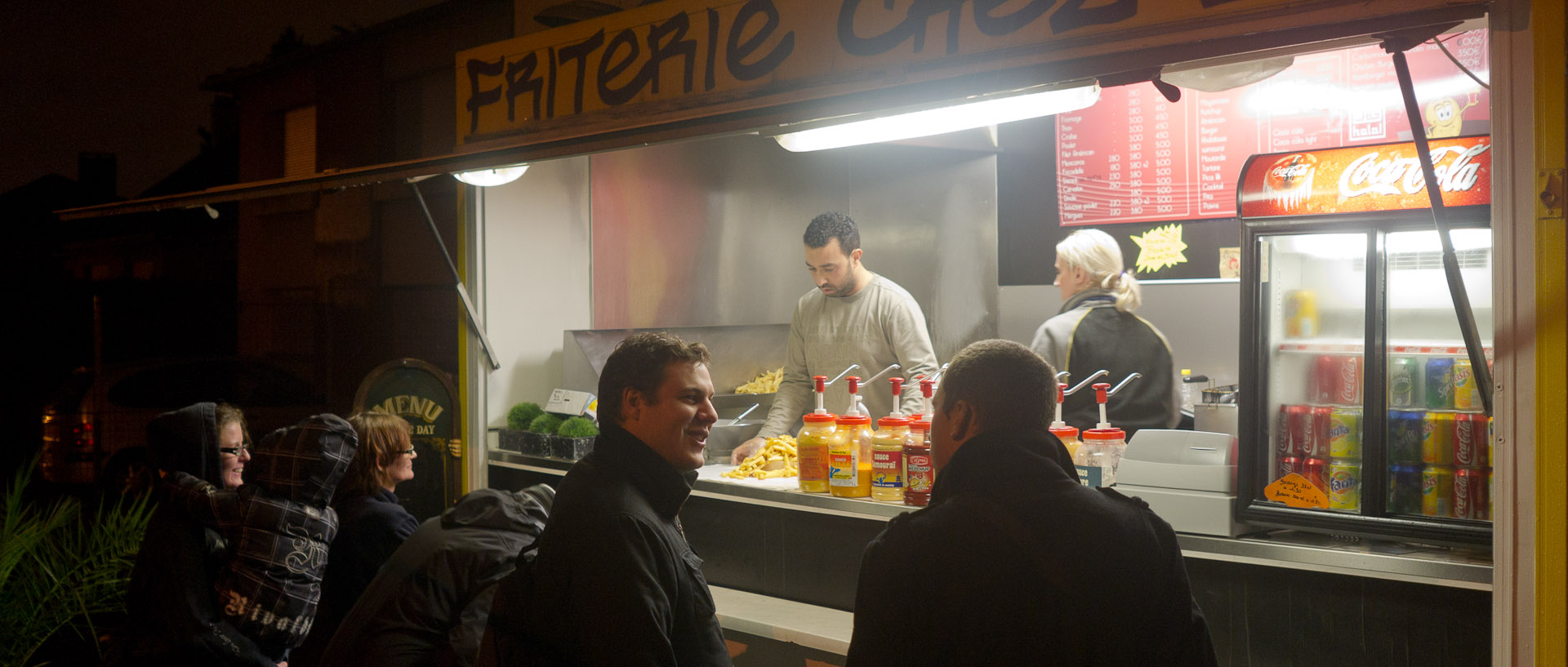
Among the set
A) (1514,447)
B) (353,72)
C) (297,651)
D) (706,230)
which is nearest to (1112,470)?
(1514,447)

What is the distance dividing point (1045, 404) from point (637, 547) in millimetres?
887

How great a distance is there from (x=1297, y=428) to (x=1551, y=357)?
4.39ft

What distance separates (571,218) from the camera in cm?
641

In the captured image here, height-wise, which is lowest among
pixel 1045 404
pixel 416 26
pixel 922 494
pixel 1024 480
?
pixel 922 494

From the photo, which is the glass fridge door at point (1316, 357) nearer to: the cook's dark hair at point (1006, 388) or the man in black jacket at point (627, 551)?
the cook's dark hair at point (1006, 388)

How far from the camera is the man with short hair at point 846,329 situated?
18.4 feet

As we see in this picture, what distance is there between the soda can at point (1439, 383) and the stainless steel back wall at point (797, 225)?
4.29 meters

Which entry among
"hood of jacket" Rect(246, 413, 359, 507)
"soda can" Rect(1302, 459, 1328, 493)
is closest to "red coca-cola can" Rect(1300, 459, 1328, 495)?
"soda can" Rect(1302, 459, 1328, 493)

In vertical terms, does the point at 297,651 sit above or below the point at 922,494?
below

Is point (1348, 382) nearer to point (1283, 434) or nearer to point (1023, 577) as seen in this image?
point (1283, 434)

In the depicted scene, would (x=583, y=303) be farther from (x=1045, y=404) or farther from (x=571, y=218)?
(x=1045, y=404)

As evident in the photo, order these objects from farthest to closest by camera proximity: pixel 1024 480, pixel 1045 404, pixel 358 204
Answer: pixel 358 204
pixel 1045 404
pixel 1024 480

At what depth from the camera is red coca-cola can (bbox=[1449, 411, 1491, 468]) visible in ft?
10.5

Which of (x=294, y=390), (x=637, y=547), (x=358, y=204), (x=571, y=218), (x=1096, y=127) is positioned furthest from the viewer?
(x=294, y=390)
